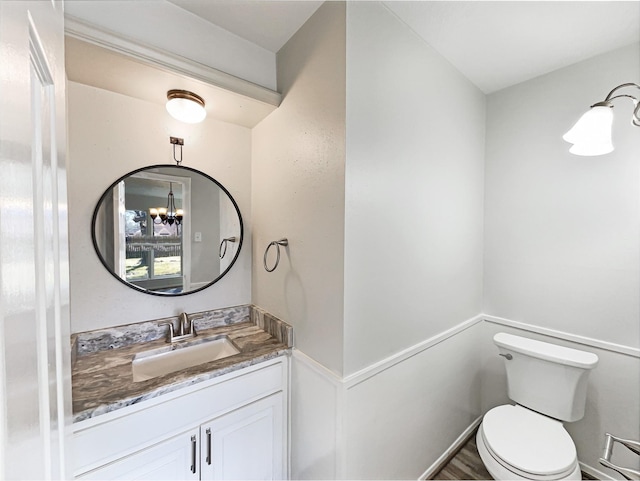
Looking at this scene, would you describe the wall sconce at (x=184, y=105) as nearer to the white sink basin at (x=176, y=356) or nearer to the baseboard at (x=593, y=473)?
the white sink basin at (x=176, y=356)

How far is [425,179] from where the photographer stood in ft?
4.75

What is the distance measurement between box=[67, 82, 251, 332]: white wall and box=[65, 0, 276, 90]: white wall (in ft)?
1.19

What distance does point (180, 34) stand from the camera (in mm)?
1222

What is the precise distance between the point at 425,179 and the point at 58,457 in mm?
1655

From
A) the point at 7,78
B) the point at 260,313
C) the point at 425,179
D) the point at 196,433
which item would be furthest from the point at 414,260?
the point at 7,78

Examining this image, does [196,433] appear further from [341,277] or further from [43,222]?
[43,222]

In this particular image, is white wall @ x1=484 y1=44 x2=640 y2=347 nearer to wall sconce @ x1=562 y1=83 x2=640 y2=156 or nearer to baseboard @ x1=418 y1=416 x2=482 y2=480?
wall sconce @ x1=562 y1=83 x2=640 y2=156

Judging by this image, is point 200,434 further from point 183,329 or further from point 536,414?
point 536,414

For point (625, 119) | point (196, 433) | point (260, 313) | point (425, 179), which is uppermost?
point (625, 119)

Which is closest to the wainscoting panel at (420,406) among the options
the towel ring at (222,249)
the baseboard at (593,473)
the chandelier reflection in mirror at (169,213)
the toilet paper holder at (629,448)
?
the baseboard at (593,473)

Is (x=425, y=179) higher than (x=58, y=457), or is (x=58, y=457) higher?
(x=425, y=179)

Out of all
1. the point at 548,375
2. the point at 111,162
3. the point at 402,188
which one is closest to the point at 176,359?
the point at 111,162

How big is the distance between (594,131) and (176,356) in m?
2.28

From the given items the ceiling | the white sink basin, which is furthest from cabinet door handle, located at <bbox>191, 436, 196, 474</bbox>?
the ceiling
